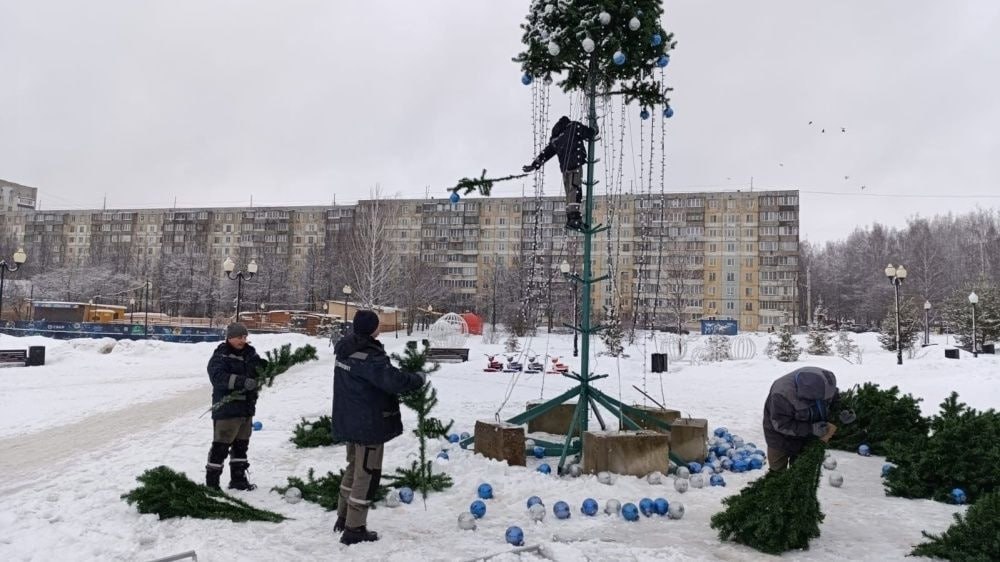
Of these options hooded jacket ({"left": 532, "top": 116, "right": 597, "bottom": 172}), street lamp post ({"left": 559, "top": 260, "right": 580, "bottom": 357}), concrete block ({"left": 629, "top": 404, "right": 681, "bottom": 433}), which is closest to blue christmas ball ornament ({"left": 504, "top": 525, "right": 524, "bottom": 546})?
street lamp post ({"left": 559, "top": 260, "right": 580, "bottom": 357})

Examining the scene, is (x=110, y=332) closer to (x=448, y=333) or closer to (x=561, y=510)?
(x=448, y=333)

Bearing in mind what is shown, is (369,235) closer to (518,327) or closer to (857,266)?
(518,327)

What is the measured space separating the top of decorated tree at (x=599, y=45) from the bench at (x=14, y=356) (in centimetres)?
1964

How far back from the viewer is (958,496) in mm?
5594

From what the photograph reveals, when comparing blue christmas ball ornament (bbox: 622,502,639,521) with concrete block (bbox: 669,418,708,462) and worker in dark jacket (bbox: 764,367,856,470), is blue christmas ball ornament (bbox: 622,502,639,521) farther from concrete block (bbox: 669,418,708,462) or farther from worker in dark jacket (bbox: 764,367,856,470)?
concrete block (bbox: 669,418,708,462)

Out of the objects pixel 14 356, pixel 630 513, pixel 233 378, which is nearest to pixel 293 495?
pixel 233 378

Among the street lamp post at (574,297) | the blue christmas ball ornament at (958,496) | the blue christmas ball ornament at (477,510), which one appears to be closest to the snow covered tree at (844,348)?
the street lamp post at (574,297)

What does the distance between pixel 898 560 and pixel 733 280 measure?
68.9 m

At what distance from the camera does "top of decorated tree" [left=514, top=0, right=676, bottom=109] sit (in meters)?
7.05

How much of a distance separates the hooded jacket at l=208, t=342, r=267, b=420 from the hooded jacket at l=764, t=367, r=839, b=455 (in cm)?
474

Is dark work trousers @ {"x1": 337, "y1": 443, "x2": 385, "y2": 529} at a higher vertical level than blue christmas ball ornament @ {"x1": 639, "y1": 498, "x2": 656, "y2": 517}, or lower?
higher

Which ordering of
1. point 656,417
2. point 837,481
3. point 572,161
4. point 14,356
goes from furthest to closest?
point 14,356 → point 656,417 → point 572,161 → point 837,481

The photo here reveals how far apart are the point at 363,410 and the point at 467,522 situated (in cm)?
119

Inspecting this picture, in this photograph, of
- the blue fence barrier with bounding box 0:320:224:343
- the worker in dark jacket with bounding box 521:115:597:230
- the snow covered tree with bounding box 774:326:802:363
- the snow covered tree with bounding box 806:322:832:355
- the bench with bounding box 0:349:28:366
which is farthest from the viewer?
the blue fence barrier with bounding box 0:320:224:343
